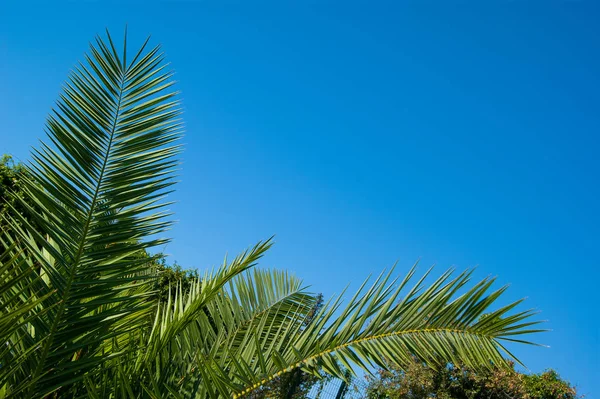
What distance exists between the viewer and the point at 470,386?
11.8 metres

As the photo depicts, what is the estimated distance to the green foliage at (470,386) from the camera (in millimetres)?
11578

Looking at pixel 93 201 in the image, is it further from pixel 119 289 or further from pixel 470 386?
pixel 470 386

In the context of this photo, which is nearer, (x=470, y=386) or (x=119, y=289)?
(x=119, y=289)

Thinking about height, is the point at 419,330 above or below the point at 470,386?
below

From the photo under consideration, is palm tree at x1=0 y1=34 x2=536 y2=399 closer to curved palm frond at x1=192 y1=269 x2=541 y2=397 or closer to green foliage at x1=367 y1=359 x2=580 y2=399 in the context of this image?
curved palm frond at x1=192 y1=269 x2=541 y2=397

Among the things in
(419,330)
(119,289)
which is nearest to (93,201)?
(119,289)

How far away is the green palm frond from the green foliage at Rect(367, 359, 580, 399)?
10022 mm

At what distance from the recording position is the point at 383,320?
245 cm

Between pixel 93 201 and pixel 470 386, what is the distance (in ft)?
37.0

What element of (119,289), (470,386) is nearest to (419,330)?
(119,289)

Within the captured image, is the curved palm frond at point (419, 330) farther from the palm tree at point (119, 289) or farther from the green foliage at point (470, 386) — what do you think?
the green foliage at point (470, 386)

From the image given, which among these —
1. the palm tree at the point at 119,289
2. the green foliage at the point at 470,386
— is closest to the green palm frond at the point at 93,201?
the palm tree at the point at 119,289

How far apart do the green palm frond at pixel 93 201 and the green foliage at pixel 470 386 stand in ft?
32.9

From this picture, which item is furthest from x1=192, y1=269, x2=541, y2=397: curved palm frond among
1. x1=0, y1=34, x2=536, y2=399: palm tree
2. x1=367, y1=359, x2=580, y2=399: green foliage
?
x1=367, y1=359, x2=580, y2=399: green foliage
